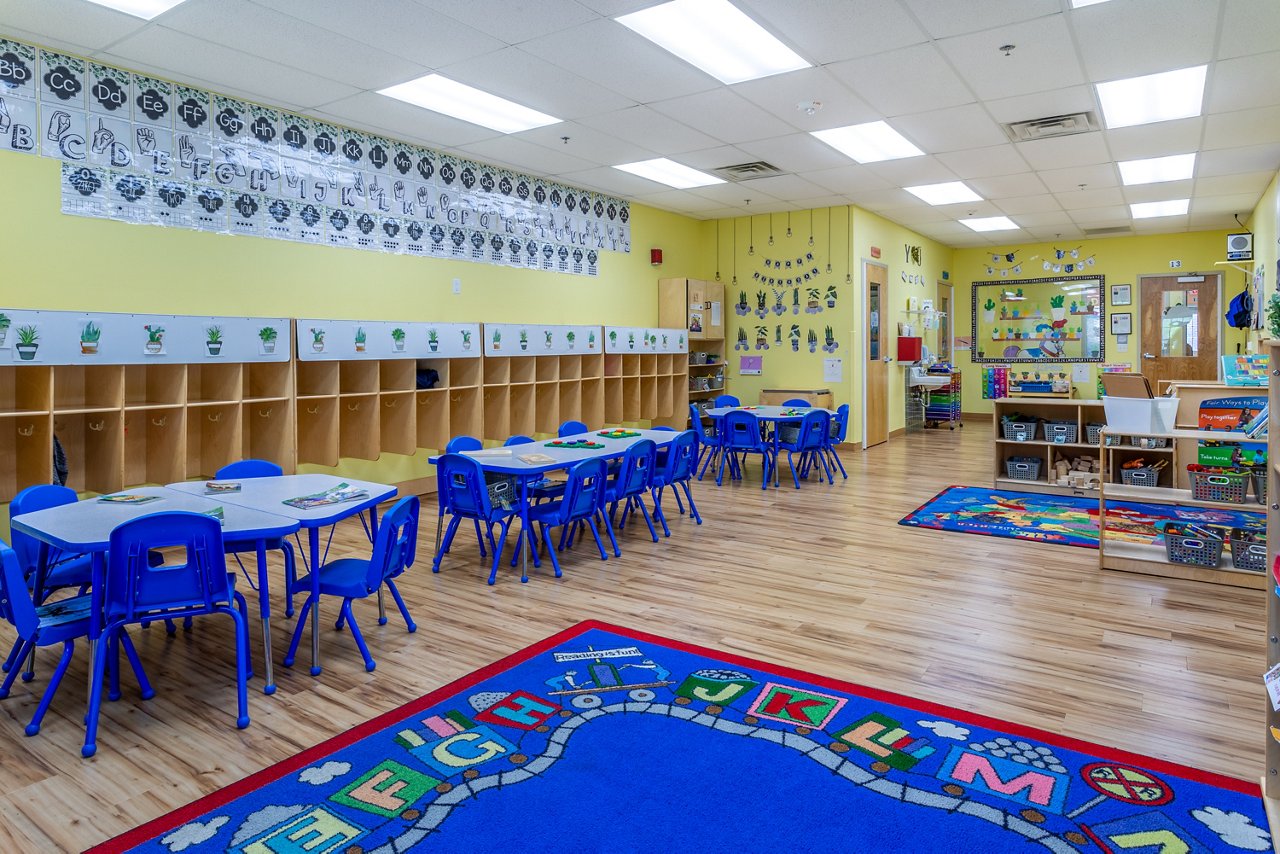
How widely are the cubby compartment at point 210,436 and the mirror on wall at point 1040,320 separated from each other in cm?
1236

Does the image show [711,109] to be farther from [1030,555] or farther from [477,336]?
[1030,555]

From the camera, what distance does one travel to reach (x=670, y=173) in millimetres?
8305

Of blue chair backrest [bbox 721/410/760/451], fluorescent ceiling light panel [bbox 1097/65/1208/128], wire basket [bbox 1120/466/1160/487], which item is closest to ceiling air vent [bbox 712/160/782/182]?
blue chair backrest [bbox 721/410/760/451]

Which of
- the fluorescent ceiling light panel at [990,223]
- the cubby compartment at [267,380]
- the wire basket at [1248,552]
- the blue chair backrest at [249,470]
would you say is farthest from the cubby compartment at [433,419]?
the fluorescent ceiling light panel at [990,223]

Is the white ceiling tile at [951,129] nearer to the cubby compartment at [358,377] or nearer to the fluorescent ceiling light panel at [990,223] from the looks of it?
the fluorescent ceiling light panel at [990,223]

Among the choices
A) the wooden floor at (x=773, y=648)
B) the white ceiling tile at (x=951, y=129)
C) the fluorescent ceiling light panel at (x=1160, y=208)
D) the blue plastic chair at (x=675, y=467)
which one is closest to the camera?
the wooden floor at (x=773, y=648)

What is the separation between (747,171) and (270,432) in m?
5.13

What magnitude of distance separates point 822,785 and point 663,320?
8299mm

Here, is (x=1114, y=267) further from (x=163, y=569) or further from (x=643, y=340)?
(x=163, y=569)

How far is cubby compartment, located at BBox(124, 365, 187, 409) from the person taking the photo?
17.6 feet

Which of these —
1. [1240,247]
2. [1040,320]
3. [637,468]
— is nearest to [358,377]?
[637,468]

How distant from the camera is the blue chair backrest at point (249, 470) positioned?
4.40 m

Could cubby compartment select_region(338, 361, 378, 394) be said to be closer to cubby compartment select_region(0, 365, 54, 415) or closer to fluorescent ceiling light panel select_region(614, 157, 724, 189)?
cubby compartment select_region(0, 365, 54, 415)

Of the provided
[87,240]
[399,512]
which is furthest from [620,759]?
[87,240]
